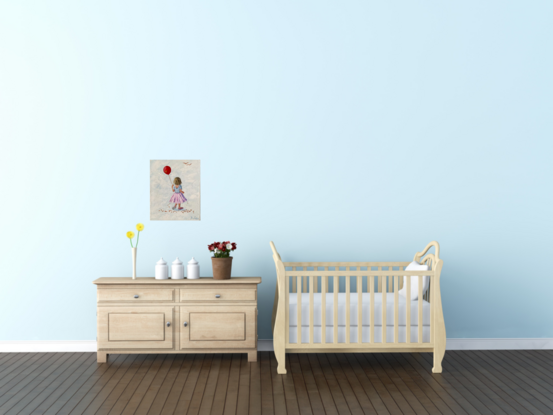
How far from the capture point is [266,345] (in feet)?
12.0

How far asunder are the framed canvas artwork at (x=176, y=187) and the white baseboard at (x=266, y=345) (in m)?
1.19

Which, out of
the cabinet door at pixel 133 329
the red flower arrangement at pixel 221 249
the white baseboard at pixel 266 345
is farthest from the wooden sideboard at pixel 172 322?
the white baseboard at pixel 266 345

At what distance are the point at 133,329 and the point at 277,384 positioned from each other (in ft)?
3.76

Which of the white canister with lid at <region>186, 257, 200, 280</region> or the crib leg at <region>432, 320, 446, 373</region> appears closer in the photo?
the crib leg at <region>432, 320, 446, 373</region>

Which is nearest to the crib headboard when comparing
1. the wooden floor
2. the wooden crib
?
the wooden crib

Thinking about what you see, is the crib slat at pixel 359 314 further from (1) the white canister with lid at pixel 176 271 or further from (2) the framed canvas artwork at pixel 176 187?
(2) the framed canvas artwork at pixel 176 187

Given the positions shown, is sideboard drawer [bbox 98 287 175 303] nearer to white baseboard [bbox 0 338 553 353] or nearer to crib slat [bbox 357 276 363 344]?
white baseboard [bbox 0 338 553 353]

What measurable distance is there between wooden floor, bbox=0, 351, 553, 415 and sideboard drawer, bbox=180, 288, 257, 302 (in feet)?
1.55

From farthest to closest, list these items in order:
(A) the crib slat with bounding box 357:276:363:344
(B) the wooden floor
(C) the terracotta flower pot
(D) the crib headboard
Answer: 1. (C) the terracotta flower pot
2. (D) the crib headboard
3. (A) the crib slat with bounding box 357:276:363:344
4. (B) the wooden floor

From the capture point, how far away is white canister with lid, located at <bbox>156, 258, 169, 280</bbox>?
337cm

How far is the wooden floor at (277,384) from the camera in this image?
98.1 inches

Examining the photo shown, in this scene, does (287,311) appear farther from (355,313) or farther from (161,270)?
(161,270)

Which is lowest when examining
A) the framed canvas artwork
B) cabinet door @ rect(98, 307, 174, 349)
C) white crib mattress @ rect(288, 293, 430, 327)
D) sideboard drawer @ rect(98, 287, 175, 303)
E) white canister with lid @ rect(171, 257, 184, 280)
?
cabinet door @ rect(98, 307, 174, 349)

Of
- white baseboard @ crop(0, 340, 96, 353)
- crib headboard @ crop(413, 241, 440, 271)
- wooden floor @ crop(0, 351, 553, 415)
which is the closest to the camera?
wooden floor @ crop(0, 351, 553, 415)
